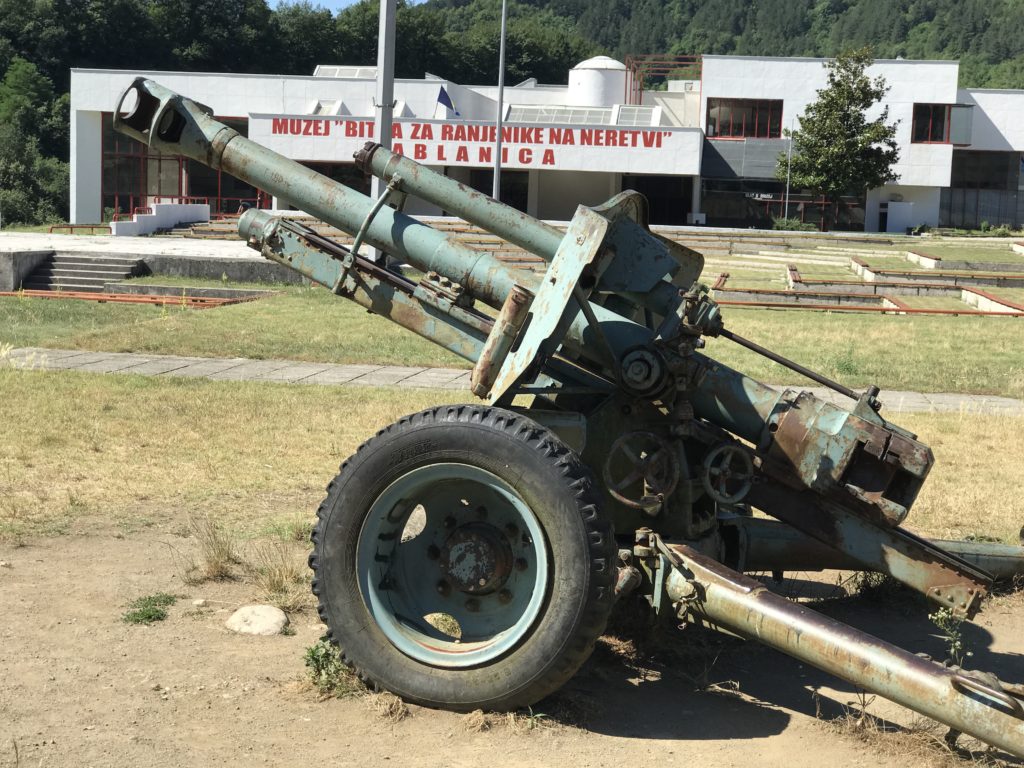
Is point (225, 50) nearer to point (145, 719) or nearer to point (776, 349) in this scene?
point (776, 349)

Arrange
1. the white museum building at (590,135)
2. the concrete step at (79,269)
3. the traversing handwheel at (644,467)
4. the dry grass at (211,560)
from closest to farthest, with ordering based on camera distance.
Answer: the traversing handwheel at (644,467) → the dry grass at (211,560) → the concrete step at (79,269) → the white museum building at (590,135)

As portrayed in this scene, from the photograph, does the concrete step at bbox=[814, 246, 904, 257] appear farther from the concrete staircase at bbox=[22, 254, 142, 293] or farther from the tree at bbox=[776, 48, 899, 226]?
the concrete staircase at bbox=[22, 254, 142, 293]

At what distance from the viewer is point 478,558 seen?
5121 millimetres

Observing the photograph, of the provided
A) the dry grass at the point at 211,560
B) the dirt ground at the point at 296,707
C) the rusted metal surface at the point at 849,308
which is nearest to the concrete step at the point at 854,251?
the rusted metal surface at the point at 849,308

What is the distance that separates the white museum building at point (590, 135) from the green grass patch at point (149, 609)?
42.6m

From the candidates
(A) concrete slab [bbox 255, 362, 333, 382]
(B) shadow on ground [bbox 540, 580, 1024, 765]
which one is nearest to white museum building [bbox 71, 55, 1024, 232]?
(A) concrete slab [bbox 255, 362, 333, 382]

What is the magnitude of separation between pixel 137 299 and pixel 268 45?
75.1 metres

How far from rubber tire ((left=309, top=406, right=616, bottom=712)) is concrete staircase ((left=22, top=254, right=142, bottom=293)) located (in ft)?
67.6

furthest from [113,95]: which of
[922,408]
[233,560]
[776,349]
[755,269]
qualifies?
[233,560]

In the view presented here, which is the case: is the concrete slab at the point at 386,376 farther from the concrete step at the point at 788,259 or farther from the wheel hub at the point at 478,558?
the concrete step at the point at 788,259

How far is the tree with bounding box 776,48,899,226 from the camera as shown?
4838 cm

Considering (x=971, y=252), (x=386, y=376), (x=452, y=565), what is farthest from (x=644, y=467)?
(x=971, y=252)

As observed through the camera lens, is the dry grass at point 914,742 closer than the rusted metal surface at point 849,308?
Yes

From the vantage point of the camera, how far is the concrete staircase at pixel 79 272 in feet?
80.2
